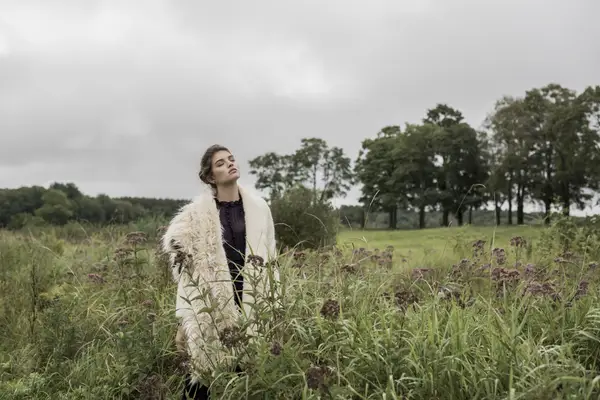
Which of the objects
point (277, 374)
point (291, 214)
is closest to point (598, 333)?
point (277, 374)

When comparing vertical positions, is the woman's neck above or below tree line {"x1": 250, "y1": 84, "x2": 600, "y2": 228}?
below

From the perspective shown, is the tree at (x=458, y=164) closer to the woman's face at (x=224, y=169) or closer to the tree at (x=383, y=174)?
the tree at (x=383, y=174)

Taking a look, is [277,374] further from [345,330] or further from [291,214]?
[291,214]

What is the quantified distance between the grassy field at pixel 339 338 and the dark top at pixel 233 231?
→ 1.15ft

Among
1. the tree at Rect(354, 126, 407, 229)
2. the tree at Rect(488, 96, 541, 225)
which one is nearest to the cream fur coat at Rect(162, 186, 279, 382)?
the tree at Rect(488, 96, 541, 225)

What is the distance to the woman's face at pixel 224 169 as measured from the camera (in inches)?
160

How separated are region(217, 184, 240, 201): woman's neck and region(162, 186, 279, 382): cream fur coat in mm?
59

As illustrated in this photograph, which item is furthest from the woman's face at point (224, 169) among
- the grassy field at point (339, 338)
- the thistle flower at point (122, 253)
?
the thistle flower at point (122, 253)

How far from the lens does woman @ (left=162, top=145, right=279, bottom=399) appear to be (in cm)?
349

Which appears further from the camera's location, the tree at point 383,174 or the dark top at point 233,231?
the tree at point 383,174

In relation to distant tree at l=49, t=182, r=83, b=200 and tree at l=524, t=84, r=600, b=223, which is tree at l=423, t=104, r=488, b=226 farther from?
distant tree at l=49, t=182, r=83, b=200

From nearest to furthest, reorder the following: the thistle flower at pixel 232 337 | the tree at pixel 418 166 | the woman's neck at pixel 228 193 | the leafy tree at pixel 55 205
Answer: the thistle flower at pixel 232 337 → the woman's neck at pixel 228 193 → the leafy tree at pixel 55 205 → the tree at pixel 418 166

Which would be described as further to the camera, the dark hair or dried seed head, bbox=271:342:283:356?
the dark hair

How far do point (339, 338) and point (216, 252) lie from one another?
1.06 metres
